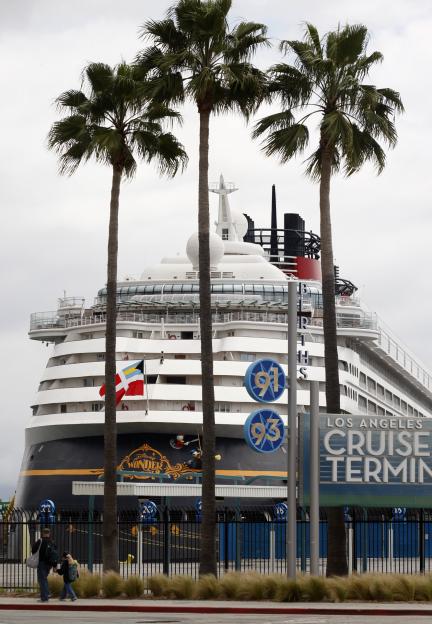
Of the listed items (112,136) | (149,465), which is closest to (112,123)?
(112,136)

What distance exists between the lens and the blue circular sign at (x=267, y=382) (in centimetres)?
3759

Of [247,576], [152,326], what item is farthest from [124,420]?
[247,576]

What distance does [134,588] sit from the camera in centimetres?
3372

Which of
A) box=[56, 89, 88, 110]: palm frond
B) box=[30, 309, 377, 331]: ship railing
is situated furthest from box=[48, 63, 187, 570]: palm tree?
box=[30, 309, 377, 331]: ship railing

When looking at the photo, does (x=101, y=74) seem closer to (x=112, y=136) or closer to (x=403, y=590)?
(x=112, y=136)

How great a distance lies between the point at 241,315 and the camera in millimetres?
67062

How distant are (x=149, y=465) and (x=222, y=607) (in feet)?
98.7

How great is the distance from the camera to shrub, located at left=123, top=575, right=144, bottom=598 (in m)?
33.7

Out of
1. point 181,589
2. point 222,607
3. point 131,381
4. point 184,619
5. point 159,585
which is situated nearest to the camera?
point 184,619

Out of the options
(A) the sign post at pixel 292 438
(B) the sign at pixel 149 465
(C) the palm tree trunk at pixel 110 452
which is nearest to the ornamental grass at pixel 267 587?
(A) the sign post at pixel 292 438

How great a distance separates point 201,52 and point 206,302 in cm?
669

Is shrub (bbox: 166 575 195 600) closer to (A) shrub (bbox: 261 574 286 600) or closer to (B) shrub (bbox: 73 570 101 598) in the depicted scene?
(A) shrub (bbox: 261 574 286 600)

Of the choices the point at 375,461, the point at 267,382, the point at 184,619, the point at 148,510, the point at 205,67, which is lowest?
the point at 184,619

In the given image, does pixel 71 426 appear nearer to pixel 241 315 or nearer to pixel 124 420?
pixel 124 420
